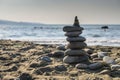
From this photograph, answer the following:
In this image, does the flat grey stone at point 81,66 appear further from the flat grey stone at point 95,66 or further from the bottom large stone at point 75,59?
the bottom large stone at point 75,59

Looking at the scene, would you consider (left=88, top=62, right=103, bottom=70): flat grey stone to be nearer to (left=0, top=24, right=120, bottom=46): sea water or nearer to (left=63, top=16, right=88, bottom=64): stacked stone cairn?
(left=63, top=16, right=88, bottom=64): stacked stone cairn

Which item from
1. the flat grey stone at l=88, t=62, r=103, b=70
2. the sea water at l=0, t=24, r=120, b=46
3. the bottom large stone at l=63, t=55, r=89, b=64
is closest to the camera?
the flat grey stone at l=88, t=62, r=103, b=70

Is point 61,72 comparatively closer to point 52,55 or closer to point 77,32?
point 77,32

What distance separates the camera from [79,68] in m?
13.0

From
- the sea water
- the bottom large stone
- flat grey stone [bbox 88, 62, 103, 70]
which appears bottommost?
the sea water

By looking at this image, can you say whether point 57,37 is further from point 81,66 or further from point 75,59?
point 81,66

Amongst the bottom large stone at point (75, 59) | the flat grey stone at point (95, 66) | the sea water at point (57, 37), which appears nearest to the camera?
the flat grey stone at point (95, 66)

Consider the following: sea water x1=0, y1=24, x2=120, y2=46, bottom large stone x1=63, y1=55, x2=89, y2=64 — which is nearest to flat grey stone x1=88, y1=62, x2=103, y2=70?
bottom large stone x1=63, y1=55, x2=89, y2=64

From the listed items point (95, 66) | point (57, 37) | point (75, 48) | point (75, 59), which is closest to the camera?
point (95, 66)

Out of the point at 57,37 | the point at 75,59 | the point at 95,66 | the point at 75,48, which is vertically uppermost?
the point at 75,48

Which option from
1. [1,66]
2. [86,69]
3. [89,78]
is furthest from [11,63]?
[89,78]

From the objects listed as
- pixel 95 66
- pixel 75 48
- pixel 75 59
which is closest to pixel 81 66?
pixel 95 66

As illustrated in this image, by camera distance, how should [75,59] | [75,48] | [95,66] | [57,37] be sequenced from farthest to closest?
[57,37] < [75,48] < [75,59] < [95,66]

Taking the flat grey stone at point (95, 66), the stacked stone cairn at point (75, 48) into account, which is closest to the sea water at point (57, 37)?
the stacked stone cairn at point (75, 48)
